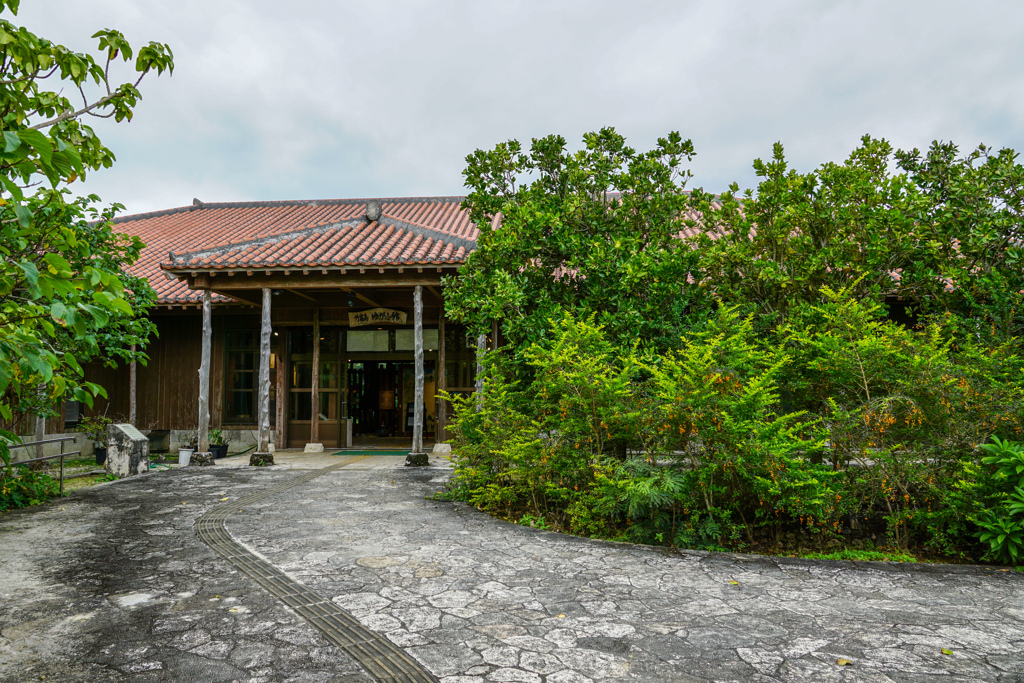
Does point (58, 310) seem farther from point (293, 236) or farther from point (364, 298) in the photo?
point (293, 236)

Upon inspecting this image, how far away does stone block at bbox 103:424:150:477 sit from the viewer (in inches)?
358

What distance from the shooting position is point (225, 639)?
322 centimetres

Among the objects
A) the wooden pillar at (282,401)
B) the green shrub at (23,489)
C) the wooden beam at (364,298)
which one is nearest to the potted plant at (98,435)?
the wooden pillar at (282,401)

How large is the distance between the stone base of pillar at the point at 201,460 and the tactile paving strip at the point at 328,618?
4895 millimetres

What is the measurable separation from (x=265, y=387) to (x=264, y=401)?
0.78 ft

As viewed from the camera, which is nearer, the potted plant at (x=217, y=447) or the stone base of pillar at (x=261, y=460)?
the stone base of pillar at (x=261, y=460)

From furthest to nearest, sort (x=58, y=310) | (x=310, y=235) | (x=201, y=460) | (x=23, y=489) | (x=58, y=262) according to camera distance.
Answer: (x=310, y=235)
(x=201, y=460)
(x=23, y=489)
(x=58, y=262)
(x=58, y=310)

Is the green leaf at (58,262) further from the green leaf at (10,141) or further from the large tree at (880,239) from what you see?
the large tree at (880,239)

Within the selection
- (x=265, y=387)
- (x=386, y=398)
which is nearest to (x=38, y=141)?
(x=265, y=387)

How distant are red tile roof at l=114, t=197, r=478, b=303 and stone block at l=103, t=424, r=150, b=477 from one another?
2.85m

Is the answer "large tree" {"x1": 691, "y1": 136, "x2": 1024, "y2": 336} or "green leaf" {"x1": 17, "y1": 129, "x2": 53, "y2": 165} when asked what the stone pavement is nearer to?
"green leaf" {"x1": 17, "y1": 129, "x2": 53, "y2": 165}

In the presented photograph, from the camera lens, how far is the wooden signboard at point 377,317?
12492 mm

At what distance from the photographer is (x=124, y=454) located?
9.12 m

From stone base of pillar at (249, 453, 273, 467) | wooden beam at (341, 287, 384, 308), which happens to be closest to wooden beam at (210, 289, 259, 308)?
wooden beam at (341, 287, 384, 308)
